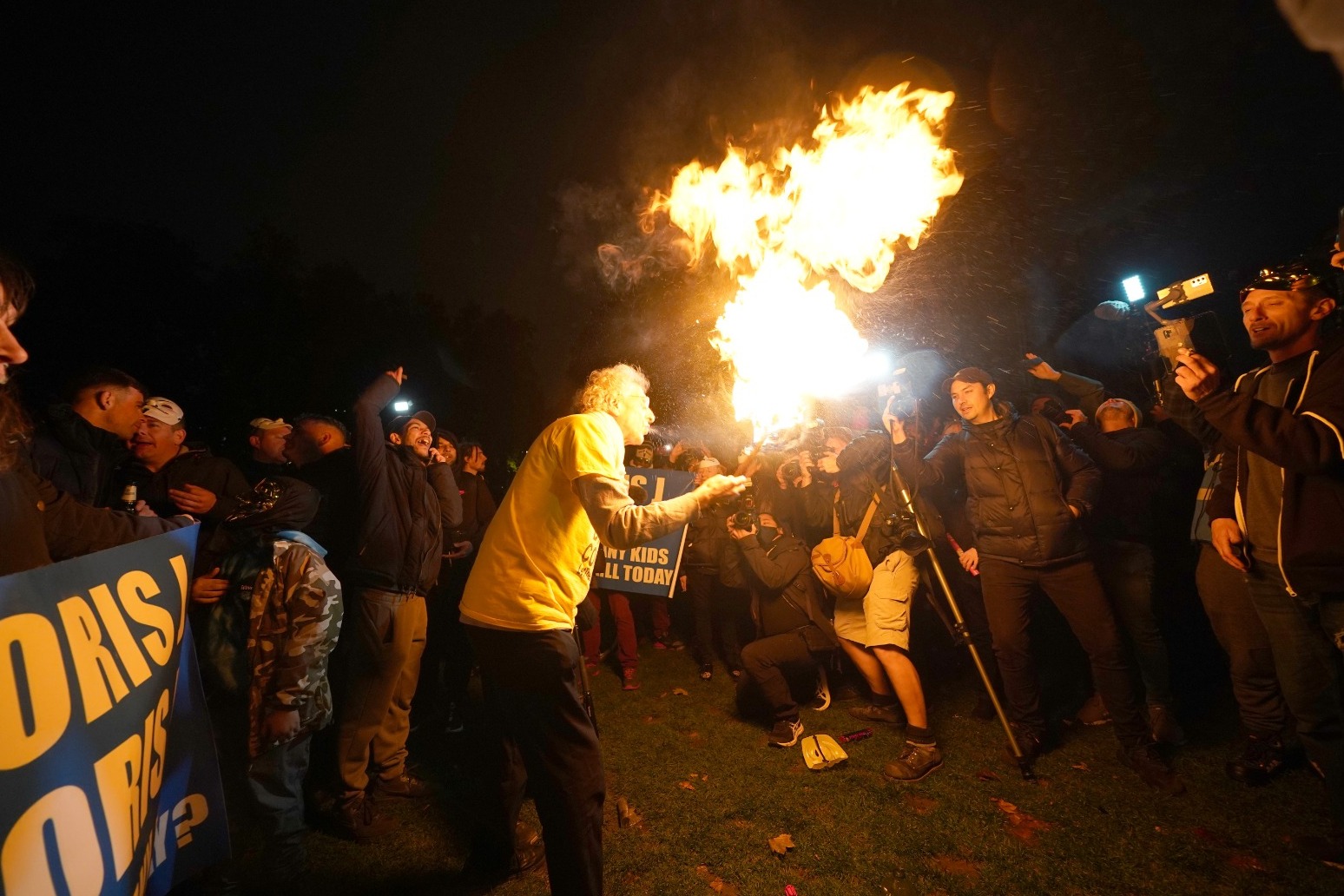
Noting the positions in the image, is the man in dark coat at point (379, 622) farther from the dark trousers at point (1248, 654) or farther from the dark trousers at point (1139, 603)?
the dark trousers at point (1248, 654)

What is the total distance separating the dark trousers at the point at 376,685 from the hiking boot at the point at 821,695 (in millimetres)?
3708

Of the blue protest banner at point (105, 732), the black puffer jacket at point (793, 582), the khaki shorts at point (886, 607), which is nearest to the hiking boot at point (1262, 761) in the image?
the khaki shorts at point (886, 607)

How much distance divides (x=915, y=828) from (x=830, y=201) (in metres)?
5.52

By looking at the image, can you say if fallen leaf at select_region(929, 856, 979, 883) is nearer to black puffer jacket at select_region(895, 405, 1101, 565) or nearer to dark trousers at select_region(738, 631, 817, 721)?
dark trousers at select_region(738, 631, 817, 721)

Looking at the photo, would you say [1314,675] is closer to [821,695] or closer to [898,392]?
[898,392]

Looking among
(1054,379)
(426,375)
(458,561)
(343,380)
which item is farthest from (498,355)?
(1054,379)

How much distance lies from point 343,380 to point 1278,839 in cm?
2731

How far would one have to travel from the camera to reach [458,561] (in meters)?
6.69

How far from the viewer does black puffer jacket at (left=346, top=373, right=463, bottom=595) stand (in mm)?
4297

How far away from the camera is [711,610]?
7246mm

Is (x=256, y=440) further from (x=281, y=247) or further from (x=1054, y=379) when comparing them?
(x=281, y=247)

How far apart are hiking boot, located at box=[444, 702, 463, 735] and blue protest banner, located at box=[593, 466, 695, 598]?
1917mm

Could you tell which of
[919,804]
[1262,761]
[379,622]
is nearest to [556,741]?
[379,622]

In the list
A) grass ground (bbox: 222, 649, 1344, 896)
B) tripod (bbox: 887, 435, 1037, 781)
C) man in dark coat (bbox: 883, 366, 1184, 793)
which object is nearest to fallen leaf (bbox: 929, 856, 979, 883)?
grass ground (bbox: 222, 649, 1344, 896)
